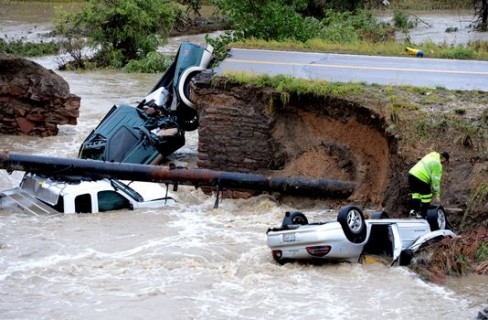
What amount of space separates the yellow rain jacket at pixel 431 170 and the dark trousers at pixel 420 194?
0.08 metres

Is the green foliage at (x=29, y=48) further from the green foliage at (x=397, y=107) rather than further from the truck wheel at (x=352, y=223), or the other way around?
the truck wheel at (x=352, y=223)

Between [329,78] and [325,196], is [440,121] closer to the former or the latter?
[325,196]

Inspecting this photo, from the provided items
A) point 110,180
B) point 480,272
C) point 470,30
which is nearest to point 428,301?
point 480,272

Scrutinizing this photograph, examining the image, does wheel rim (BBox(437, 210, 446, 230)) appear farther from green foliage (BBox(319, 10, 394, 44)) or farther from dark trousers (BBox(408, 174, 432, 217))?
green foliage (BBox(319, 10, 394, 44))

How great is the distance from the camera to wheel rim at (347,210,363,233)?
42.4 feet

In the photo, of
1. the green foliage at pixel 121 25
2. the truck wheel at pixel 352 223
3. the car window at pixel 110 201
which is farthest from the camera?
the green foliage at pixel 121 25

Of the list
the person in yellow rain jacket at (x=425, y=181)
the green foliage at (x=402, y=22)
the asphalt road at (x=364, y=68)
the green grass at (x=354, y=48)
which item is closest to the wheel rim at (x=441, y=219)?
the person in yellow rain jacket at (x=425, y=181)

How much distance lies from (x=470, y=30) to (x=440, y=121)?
2823cm

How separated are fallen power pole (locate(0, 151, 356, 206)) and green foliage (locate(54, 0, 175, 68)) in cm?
2164

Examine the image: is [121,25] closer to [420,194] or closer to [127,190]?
[127,190]

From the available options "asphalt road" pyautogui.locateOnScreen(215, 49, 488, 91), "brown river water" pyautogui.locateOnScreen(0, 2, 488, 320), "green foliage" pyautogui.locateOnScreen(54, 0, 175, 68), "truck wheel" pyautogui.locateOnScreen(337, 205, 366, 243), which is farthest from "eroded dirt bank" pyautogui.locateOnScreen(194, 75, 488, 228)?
"green foliage" pyautogui.locateOnScreen(54, 0, 175, 68)

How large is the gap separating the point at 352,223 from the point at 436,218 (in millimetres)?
1776

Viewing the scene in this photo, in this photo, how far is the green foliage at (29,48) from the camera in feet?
132

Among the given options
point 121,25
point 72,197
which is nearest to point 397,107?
point 72,197
